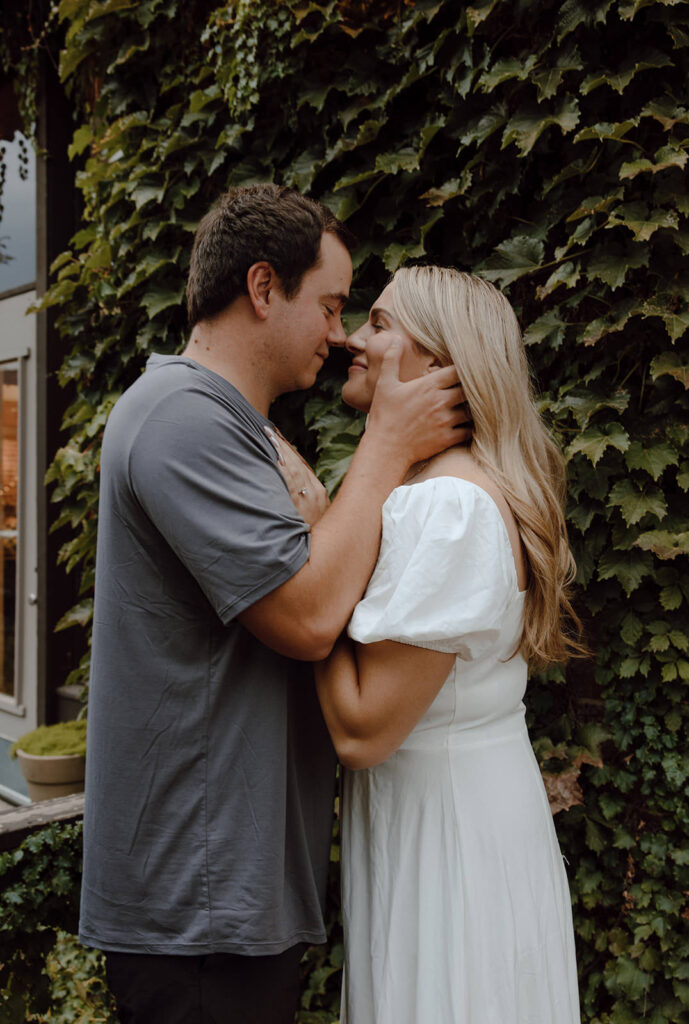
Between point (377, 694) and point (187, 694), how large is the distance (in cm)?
34

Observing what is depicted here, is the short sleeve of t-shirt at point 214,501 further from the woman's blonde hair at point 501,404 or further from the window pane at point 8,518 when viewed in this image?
the window pane at point 8,518

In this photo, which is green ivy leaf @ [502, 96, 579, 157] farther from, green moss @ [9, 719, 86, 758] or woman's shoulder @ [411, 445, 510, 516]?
green moss @ [9, 719, 86, 758]

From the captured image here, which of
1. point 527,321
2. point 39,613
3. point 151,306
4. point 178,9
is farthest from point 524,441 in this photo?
point 39,613

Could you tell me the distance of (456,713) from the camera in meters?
1.57

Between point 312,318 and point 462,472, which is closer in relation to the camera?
point 462,472

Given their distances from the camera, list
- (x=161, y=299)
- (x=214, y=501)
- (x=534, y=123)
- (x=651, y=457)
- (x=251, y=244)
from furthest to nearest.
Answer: (x=161, y=299)
(x=534, y=123)
(x=651, y=457)
(x=251, y=244)
(x=214, y=501)

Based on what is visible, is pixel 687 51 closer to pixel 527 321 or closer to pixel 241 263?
pixel 527 321

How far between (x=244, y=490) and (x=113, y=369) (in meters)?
2.46

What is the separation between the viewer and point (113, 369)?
3561 mm

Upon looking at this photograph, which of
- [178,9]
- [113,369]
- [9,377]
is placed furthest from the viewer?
[9,377]

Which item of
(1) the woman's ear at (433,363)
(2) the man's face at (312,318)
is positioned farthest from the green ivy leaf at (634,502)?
(2) the man's face at (312,318)

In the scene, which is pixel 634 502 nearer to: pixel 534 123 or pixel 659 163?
pixel 659 163

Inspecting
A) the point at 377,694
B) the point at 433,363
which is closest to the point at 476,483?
the point at 433,363

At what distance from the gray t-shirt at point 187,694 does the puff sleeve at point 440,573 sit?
0.17 meters
